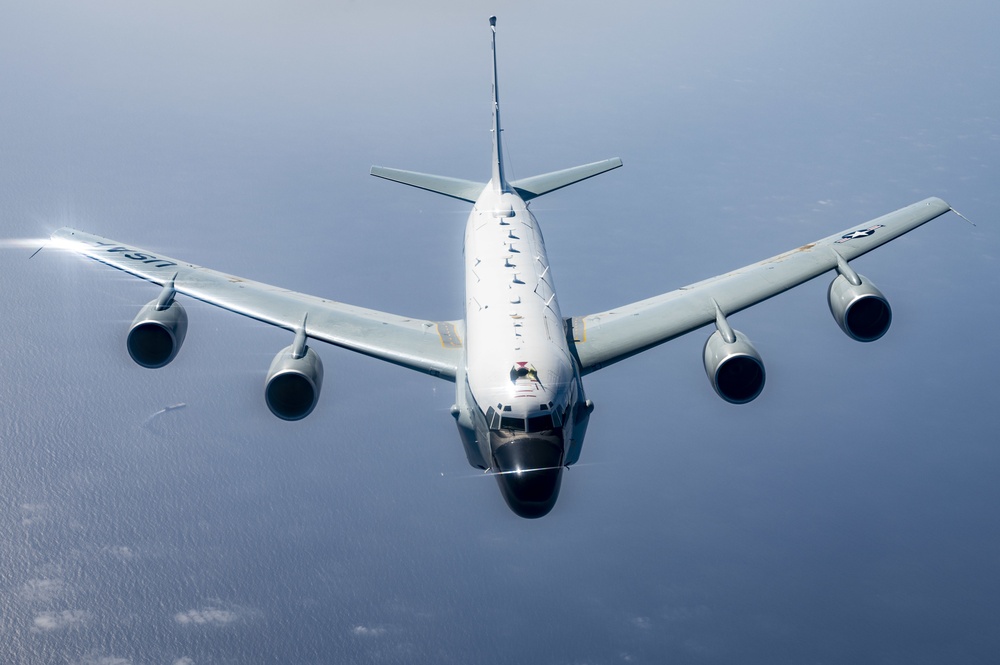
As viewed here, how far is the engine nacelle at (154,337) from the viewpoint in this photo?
4784cm

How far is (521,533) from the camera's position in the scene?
475ft

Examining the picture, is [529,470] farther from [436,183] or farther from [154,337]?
[436,183]

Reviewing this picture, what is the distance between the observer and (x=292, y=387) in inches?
1783

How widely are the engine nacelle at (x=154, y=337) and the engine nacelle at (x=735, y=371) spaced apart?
2716 centimetres

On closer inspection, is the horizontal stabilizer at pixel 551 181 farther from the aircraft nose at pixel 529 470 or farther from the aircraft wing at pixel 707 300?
the aircraft nose at pixel 529 470

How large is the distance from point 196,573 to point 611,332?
98838 millimetres

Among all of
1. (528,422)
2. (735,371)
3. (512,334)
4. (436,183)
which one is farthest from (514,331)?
(436,183)

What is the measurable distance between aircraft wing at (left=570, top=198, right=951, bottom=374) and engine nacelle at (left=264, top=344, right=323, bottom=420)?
13869 mm

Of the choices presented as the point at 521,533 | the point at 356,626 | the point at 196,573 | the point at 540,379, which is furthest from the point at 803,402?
the point at 540,379

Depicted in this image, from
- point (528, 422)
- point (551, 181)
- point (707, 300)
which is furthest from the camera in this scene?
point (551, 181)

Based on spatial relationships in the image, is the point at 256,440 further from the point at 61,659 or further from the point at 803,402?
the point at 803,402

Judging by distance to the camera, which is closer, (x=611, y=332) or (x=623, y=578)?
(x=611, y=332)

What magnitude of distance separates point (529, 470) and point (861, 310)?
919 inches

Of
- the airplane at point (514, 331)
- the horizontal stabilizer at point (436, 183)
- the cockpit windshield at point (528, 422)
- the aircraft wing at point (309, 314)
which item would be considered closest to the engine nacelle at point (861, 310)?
the airplane at point (514, 331)
